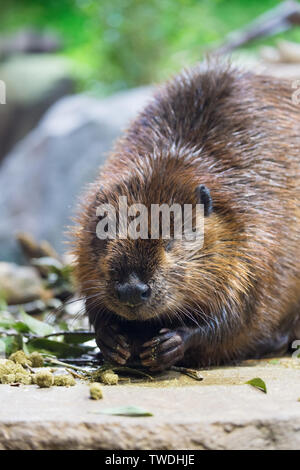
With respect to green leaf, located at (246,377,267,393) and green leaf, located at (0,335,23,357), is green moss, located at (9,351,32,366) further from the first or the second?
green leaf, located at (246,377,267,393)

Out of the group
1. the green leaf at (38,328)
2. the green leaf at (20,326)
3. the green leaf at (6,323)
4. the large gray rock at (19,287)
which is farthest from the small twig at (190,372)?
the large gray rock at (19,287)

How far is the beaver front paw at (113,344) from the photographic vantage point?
348cm

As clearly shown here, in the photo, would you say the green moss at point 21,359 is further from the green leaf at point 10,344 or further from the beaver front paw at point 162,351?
the beaver front paw at point 162,351

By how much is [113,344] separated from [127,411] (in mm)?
872

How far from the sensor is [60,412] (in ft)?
8.70

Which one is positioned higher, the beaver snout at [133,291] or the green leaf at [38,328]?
the beaver snout at [133,291]

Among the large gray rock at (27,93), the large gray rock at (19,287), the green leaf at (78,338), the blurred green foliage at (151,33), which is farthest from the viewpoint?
the large gray rock at (27,93)

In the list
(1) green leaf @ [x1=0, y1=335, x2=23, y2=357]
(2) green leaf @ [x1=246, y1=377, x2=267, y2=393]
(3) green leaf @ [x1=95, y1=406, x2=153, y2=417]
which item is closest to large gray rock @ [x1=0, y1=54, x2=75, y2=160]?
(1) green leaf @ [x1=0, y1=335, x2=23, y2=357]

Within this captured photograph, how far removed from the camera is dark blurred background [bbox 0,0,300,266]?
9.38 m

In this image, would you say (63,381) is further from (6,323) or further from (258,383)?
(6,323)

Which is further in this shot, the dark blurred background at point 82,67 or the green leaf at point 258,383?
the dark blurred background at point 82,67

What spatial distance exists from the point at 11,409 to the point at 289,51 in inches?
317
